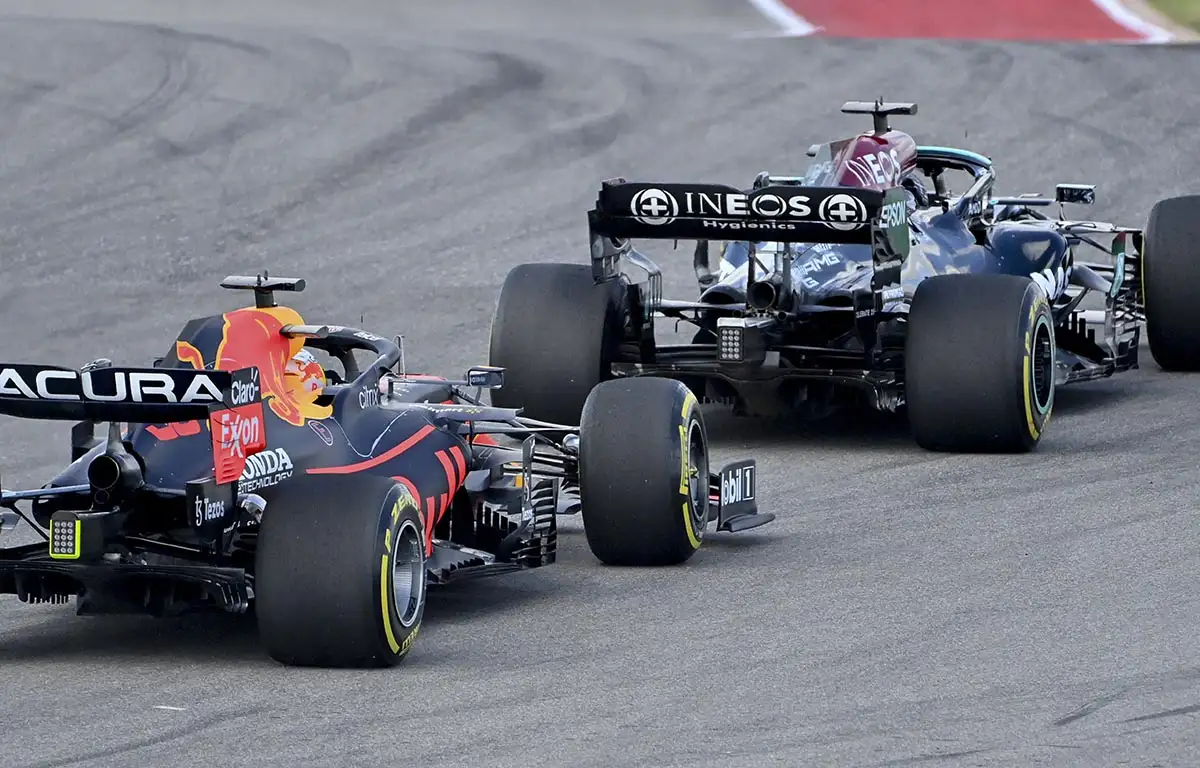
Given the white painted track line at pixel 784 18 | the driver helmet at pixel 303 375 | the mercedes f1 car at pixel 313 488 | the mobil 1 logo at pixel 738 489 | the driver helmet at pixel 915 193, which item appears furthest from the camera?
the white painted track line at pixel 784 18

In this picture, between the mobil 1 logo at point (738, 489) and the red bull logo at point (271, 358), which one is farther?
the mobil 1 logo at point (738, 489)

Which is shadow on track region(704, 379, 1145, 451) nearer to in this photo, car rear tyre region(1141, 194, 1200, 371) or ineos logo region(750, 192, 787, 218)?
car rear tyre region(1141, 194, 1200, 371)

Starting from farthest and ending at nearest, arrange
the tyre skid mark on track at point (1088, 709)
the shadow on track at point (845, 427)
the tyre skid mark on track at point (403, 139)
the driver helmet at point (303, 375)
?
1. the tyre skid mark on track at point (403, 139)
2. the shadow on track at point (845, 427)
3. the driver helmet at point (303, 375)
4. the tyre skid mark on track at point (1088, 709)

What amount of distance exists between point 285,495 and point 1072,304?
7889 millimetres

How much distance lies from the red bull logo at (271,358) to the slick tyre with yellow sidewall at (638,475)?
3.83 feet

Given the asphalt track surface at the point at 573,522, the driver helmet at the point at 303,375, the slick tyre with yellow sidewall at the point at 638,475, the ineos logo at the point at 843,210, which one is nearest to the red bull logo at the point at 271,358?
the driver helmet at the point at 303,375

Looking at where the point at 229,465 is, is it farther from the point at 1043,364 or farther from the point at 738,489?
the point at 1043,364

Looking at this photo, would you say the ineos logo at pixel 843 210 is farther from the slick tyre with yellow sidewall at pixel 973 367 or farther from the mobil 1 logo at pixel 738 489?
the mobil 1 logo at pixel 738 489

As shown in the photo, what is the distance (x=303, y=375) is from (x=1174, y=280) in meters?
7.65

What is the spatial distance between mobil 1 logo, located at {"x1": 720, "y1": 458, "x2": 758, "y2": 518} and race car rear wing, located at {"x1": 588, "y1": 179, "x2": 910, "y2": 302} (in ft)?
6.32

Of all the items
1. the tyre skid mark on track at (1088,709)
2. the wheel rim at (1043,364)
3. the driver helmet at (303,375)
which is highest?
the driver helmet at (303,375)

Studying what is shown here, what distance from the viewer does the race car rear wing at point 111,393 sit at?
8.27 metres

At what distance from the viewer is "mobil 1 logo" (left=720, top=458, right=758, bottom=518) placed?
34.6 ft

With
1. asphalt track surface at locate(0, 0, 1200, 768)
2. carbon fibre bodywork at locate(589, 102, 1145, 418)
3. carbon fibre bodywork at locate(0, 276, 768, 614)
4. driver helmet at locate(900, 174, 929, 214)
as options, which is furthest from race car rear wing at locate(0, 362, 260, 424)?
driver helmet at locate(900, 174, 929, 214)
